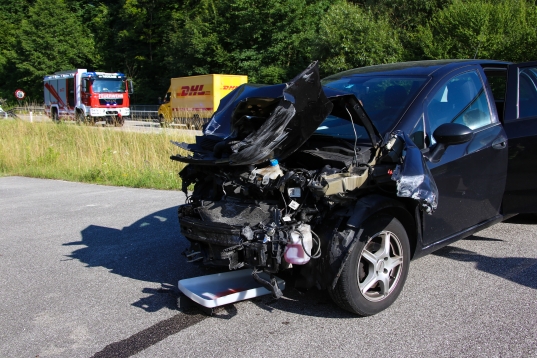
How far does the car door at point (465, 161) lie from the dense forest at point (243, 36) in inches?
594

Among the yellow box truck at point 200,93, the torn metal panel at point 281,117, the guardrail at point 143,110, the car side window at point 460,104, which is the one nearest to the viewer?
the torn metal panel at point 281,117

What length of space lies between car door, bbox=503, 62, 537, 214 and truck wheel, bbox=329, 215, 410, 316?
5.05 feet

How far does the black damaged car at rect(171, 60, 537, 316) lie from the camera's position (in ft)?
11.8

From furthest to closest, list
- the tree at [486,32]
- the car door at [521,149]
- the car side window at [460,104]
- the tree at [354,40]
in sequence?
1. the tree at [354,40]
2. the tree at [486,32]
3. the car door at [521,149]
4. the car side window at [460,104]

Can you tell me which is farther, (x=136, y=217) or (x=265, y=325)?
(x=136, y=217)

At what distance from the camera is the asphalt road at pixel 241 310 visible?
3.44m

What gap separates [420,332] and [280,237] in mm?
1162

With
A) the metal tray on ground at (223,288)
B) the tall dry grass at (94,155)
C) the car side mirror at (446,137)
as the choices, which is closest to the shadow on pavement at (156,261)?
the metal tray on ground at (223,288)

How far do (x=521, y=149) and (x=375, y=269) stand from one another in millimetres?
2063

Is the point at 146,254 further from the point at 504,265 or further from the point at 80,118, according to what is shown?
the point at 80,118

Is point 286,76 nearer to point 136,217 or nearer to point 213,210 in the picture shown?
point 136,217

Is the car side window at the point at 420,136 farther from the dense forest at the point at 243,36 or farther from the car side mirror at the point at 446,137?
the dense forest at the point at 243,36

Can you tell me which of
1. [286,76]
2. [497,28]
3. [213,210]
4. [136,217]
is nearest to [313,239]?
[213,210]

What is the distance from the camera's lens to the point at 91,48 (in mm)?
57062
